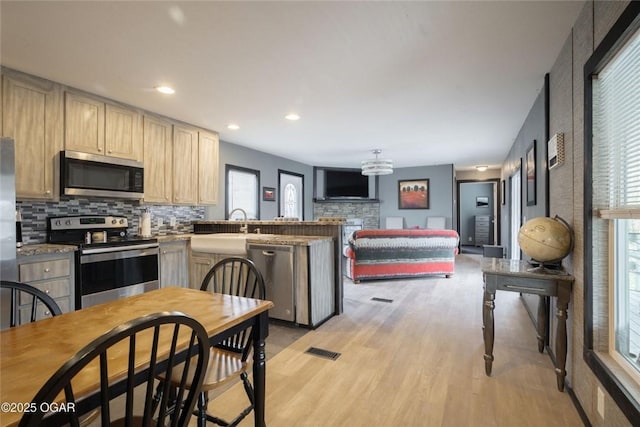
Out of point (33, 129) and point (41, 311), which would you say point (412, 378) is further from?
point (33, 129)

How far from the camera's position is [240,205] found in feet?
18.2

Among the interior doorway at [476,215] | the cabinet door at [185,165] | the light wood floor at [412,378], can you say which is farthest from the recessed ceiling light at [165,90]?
the interior doorway at [476,215]

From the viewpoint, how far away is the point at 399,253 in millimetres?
5176

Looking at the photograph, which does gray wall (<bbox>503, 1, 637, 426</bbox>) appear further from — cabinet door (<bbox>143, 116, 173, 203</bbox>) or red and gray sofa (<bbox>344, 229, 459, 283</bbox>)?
cabinet door (<bbox>143, 116, 173, 203</bbox>)

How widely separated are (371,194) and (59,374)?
8165 mm

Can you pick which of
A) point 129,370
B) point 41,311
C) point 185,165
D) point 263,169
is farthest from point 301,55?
point 263,169

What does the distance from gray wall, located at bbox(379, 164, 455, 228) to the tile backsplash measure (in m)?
5.18

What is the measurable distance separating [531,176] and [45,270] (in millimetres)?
4713

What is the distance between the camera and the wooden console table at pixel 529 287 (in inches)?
79.1

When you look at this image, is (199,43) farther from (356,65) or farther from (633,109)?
(633,109)

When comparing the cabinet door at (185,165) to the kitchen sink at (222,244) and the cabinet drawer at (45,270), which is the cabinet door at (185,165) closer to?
the kitchen sink at (222,244)

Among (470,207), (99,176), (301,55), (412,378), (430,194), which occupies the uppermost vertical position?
(301,55)

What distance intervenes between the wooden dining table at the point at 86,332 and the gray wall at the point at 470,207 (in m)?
10.5

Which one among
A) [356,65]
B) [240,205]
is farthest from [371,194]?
[356,65]
